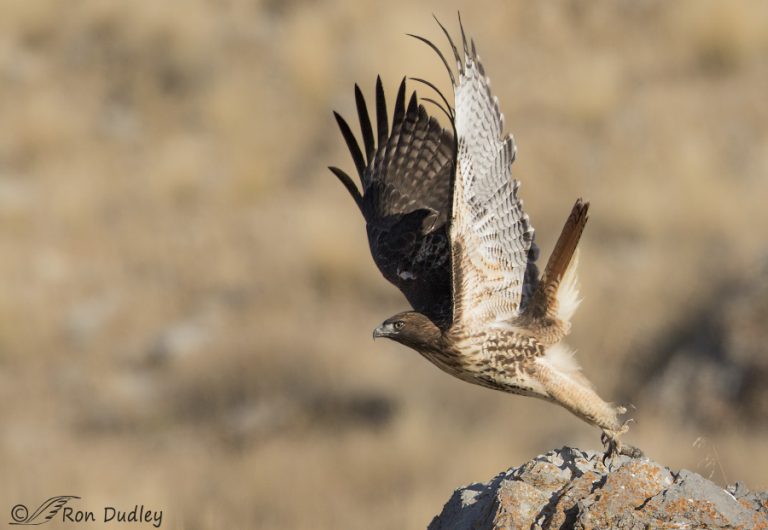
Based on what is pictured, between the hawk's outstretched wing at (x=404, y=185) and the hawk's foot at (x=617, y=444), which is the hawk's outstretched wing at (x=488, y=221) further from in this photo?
the hawk's foot at (x=617, y=444)

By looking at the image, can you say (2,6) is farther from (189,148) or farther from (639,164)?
(639,164)

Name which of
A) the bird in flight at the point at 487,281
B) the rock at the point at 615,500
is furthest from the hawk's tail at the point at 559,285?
the rock at the point at 615,500

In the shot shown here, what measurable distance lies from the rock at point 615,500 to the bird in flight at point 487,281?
2.44 feet

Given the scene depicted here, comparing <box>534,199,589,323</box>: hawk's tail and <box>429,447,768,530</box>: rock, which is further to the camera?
<box>534,199,589,323</box>: hawk's tail

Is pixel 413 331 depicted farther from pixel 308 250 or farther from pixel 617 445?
pixel 308 250

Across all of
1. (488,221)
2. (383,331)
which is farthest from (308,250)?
(488,221)

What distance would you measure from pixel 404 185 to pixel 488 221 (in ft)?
3.87

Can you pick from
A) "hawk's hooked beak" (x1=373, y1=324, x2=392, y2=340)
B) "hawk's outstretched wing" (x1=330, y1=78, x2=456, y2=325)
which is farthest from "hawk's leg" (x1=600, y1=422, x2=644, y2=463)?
"hawk's outstretched wing" (x1=330, y1=78, x2=456, y2=325)

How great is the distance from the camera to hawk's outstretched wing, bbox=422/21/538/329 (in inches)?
243

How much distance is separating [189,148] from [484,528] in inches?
549

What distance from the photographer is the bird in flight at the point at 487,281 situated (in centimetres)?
590

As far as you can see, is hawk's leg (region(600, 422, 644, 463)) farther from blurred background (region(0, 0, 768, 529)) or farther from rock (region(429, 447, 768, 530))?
blurred background (region(0, 0, 768, 529))

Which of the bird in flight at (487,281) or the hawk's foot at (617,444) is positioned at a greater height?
the bird in flight at (487,281)

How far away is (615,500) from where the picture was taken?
469cm
